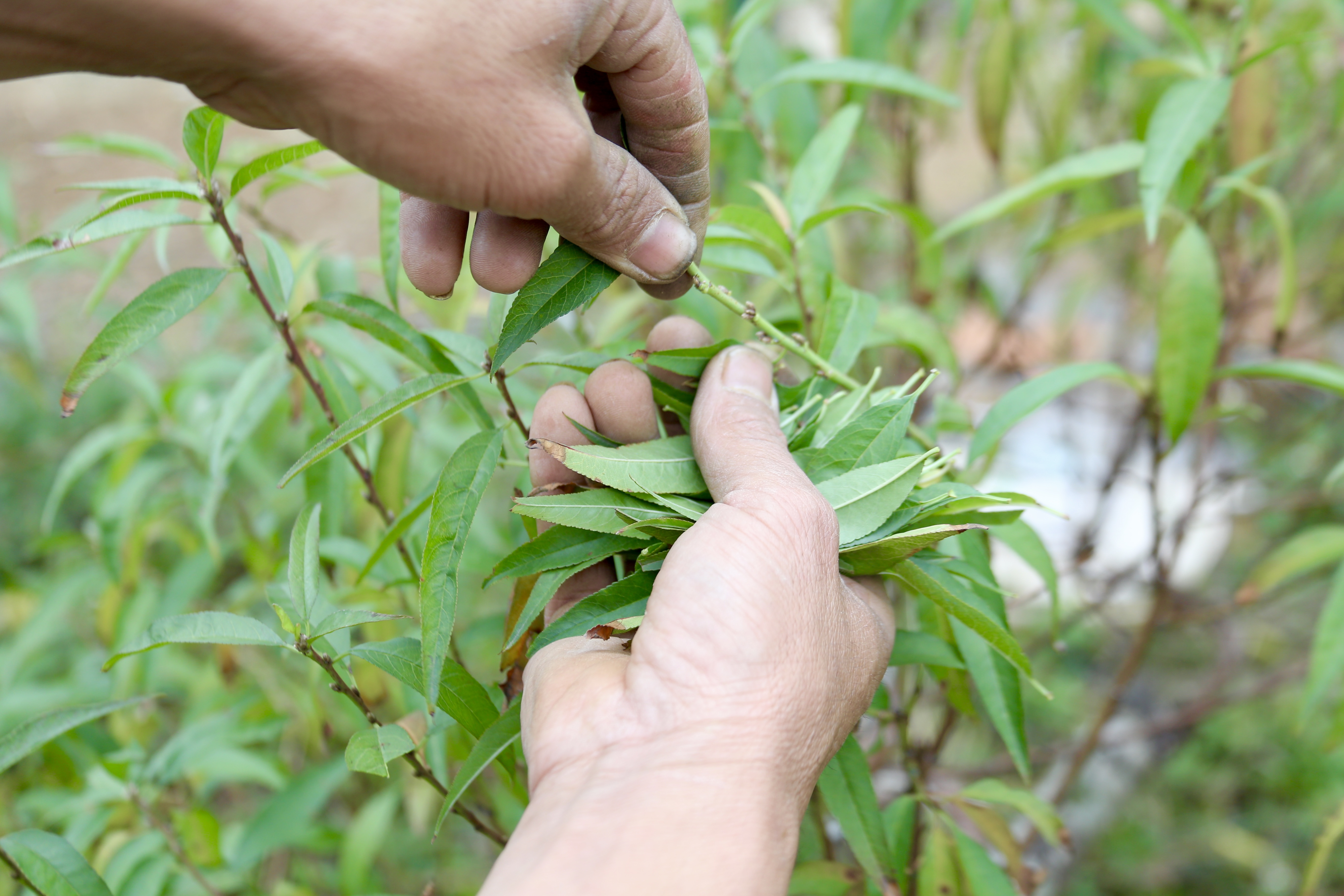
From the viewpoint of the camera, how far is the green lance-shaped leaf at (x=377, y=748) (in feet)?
2.11

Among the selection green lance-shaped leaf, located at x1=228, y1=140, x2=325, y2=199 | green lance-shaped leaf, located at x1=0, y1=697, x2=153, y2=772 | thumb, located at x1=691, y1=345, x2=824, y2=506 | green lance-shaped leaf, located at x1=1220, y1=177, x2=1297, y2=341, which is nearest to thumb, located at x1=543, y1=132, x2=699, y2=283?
thumb, located at x1=691, y1=345, x2=824, y2=506

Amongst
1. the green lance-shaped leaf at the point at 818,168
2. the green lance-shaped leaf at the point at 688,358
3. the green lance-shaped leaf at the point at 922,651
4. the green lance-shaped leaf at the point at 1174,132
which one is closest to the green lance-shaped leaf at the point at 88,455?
the green lance-shaped leaf at the point at 688,358

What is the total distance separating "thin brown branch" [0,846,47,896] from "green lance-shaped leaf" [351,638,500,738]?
34 centimetres

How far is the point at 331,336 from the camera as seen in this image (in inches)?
39.4

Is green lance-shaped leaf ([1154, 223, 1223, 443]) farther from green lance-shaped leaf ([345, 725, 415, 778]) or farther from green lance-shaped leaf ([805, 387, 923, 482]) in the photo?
green lance-shaped leaf ([345, 725, 415, 778])

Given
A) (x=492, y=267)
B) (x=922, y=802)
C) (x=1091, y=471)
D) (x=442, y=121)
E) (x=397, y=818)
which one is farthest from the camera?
(x=1091, y=471)

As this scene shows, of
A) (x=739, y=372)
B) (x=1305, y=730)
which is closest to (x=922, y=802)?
(x=739, y=372)

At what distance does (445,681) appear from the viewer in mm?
692

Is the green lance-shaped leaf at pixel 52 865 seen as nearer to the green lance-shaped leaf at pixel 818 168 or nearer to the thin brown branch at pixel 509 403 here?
the thin brown branch at pixel 509 403

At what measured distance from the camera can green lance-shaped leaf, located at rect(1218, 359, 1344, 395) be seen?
0.96 m

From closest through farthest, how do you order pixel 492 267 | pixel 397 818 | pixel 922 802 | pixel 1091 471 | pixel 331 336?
pixel 492 267
pixel 922 802
pixel 331 336
pixel 397 818
pixel 1091 471

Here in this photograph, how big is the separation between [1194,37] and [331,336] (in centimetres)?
Result: 109

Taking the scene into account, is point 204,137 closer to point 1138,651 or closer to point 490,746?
point 490,746

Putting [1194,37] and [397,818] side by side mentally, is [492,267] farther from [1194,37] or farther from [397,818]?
[397,818]
